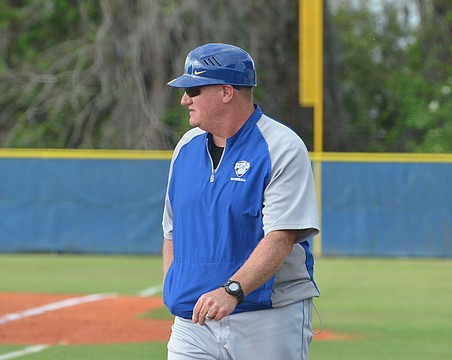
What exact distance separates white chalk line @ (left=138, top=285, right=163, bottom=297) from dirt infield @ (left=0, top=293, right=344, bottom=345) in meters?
0.37

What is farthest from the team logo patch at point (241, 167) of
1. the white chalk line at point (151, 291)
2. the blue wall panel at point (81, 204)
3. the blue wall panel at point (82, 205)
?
the blue wall panel at point (81, 204)

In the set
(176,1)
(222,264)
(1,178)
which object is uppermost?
(176,1)

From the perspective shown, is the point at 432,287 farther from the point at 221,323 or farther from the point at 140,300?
the point at 221,323

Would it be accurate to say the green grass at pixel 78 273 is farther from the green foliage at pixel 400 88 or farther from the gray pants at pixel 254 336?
the green foliage at pixel 400 88

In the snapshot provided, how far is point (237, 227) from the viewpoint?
13.3 ft

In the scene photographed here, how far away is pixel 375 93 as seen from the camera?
34.1 meters

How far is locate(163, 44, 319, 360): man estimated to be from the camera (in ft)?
13.1

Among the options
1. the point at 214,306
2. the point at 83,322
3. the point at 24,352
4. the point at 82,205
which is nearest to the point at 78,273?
the point at 82,205

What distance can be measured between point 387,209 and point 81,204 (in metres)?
4.84

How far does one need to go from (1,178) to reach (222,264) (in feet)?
50.2

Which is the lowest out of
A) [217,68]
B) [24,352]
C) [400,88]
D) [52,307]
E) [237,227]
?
[52,307]

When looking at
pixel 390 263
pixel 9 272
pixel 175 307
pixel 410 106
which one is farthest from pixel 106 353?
pixel 410 106

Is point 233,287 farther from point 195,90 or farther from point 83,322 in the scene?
point 83,322

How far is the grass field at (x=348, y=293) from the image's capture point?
9.38 meters
